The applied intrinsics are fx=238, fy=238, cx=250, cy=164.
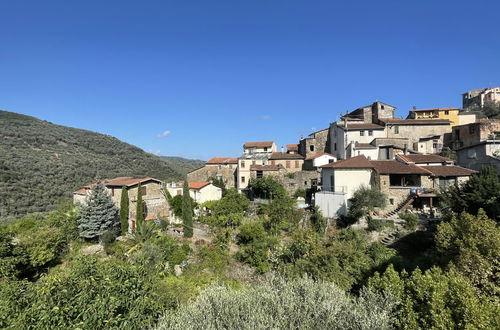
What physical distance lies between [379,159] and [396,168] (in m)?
8.20

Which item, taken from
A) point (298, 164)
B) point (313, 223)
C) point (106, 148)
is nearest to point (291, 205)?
point (313, 223)

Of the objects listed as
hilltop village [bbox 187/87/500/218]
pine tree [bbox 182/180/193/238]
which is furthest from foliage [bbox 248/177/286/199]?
pine tree [bbox 182/180/193/238]

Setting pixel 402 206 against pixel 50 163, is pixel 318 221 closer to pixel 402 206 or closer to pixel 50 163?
pixel 402 206

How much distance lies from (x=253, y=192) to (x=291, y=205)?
30.4ft

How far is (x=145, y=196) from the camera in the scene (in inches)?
1107

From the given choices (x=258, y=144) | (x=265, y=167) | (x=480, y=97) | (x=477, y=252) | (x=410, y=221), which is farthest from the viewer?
(x=480, y=97)

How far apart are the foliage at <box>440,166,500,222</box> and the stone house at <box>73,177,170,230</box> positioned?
91.5 ft

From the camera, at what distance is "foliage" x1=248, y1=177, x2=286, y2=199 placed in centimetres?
3180

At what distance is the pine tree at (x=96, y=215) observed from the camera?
2352 centimetres

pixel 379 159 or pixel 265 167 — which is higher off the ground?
pixel 379 159

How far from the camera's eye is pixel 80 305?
6.75 metres

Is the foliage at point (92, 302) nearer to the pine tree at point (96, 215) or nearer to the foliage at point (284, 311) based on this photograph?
the foliage at point (284, 311)

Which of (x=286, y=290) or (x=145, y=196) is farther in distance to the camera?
(x=145, y=196)

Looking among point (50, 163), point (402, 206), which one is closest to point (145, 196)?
point (402, 206)
